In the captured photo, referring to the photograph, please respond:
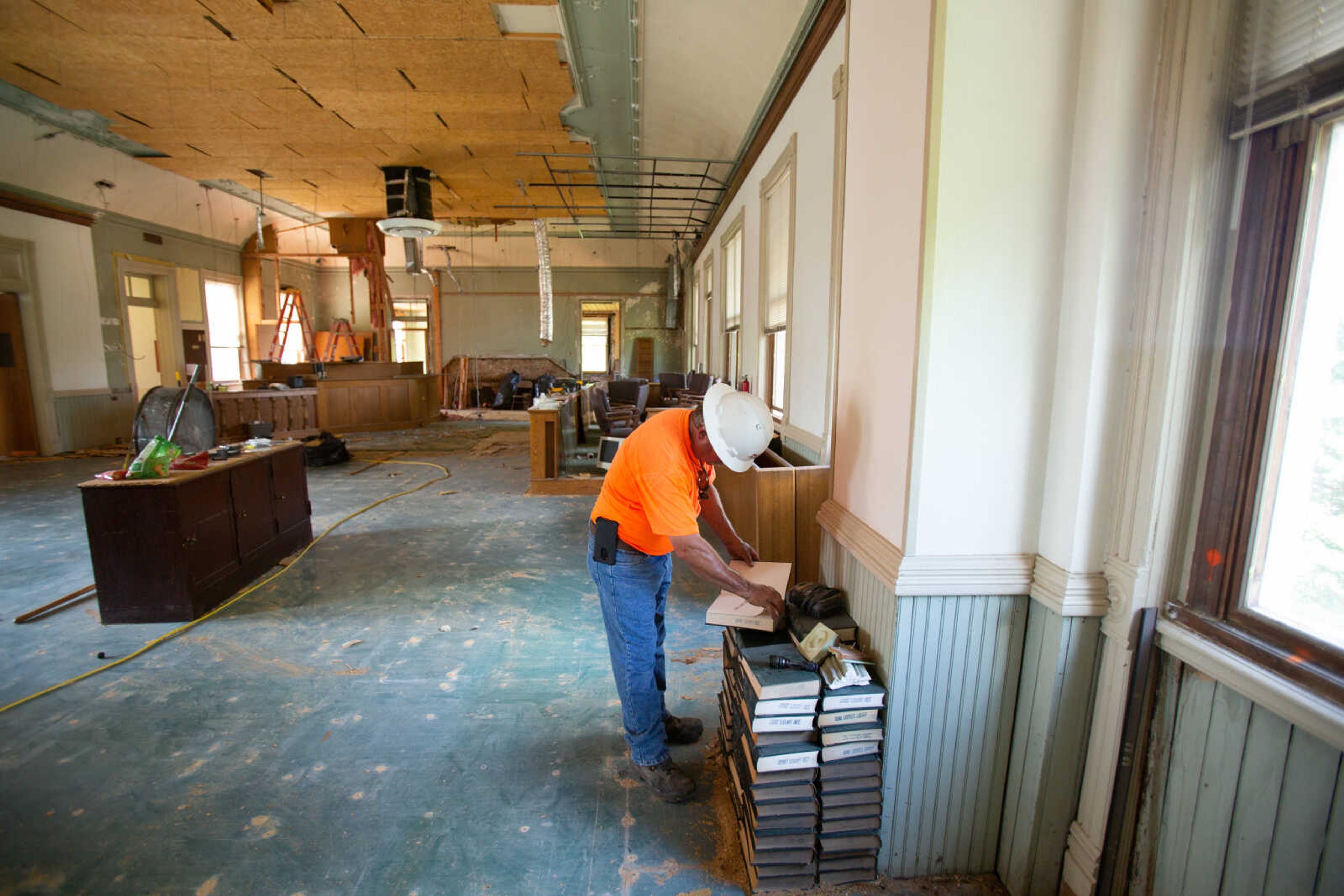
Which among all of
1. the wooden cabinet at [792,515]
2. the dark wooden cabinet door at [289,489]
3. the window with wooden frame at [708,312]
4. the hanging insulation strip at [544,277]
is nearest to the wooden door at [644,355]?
the window with wooden frame at [708,312]

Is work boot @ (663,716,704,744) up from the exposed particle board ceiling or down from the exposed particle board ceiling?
down

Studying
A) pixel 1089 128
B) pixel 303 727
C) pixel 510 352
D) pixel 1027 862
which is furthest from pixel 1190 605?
pixel 510 352

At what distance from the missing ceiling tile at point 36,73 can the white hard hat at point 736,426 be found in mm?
8913

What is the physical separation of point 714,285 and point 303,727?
738 cm

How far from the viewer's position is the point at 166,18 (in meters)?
4.91

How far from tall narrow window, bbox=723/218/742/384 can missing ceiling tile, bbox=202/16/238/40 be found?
16.5 feet

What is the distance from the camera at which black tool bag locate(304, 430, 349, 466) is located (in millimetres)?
7789

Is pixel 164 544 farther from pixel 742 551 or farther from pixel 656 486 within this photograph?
pixel 742 551

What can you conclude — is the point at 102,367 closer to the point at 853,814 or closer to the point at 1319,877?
the point at 853,814

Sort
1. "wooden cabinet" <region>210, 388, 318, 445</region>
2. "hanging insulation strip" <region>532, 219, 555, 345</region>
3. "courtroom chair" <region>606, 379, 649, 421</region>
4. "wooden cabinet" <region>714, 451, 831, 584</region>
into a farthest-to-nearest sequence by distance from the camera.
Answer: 1. "courtroom chair" <region>606, 379, 649, 421</region>
2. "wooden cabinet" <region>210, 388, 318, 445</region>
3. "hanging insulation strip" <region>532, 219, 555, 345</region>
4. "wooden cabinet" <region>714, 451, 831, 584</region>

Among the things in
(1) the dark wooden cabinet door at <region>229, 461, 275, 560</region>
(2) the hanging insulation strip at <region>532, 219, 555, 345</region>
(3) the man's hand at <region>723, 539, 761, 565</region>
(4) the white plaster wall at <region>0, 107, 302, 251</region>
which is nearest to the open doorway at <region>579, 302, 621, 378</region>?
(2) the hanging insulation strip at <region>532, 219, 555, 345</region>

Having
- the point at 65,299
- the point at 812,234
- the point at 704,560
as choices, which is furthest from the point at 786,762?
the point at 65,299

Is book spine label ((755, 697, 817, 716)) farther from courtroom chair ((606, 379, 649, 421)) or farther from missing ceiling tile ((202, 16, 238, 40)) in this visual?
courtroom chair ((606, 379, 649, 421))

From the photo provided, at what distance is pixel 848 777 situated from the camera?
1680 millimetres
